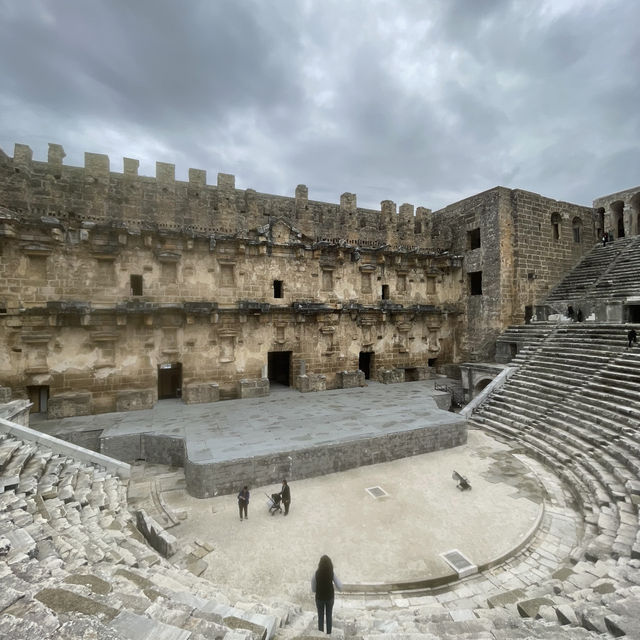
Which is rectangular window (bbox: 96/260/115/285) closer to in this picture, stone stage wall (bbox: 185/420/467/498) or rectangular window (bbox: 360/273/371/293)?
stone stage wall (bbox: 185/420/467/498)

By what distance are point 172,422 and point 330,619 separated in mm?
9357

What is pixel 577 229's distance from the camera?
22.4m

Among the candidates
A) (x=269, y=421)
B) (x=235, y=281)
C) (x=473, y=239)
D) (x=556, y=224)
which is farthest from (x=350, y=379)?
(x=556, y=224)

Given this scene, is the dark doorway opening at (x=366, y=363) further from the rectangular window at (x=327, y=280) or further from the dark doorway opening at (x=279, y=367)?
the rectangular window at (x=327, y=280)

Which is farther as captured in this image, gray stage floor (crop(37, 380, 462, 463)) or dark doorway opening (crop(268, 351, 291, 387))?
dark doorway opening (crop(268, 351, 291, 387))

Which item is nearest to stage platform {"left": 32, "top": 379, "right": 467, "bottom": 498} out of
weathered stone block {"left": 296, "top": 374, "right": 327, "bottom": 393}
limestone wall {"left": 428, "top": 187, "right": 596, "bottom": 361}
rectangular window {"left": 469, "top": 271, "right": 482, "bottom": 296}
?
weathered stone block {"left": 296, "top": 374, "right": 327, "bottom": 393}

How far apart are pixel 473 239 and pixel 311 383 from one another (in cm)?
1347

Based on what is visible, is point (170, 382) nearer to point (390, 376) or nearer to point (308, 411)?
point (308, 411)

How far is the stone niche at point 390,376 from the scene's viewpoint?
Answer: 19.4 meters

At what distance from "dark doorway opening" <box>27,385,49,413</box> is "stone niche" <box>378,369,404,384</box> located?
15.4 m

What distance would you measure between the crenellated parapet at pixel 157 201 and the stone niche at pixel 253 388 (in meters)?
7.15

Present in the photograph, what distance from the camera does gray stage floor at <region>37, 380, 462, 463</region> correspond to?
10062 mm

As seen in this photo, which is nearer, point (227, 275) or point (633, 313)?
point (633, 313)

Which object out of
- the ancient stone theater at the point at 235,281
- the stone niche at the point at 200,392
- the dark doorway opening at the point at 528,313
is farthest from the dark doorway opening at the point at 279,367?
the dark doorway opening at the point at 528,313
